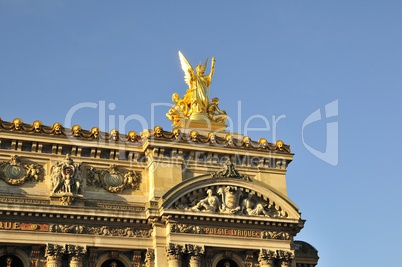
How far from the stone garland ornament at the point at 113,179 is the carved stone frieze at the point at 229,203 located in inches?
103

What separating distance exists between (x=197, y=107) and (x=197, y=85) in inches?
53.0

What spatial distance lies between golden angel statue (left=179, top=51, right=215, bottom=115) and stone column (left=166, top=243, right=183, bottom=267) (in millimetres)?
8447

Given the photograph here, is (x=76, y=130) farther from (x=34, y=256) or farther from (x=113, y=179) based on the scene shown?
(x=34, y=256)

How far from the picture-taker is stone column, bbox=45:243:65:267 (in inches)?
1303

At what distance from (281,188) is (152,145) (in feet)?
23.4

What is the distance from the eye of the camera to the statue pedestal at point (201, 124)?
3950cm

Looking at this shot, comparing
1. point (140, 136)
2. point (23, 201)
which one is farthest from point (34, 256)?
point (140, 136)

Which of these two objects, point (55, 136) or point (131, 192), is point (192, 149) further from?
point (55, 136)

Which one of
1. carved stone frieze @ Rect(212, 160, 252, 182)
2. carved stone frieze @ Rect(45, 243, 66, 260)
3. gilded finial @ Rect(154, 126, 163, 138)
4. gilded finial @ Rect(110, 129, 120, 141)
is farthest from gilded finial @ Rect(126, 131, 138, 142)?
carved stone frieze @ Rect(45, 243, 66, 260)

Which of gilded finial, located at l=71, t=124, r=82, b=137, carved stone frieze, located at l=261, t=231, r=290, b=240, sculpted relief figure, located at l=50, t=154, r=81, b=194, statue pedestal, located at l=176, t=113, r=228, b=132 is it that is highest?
statue pedestal, located at l=176, t=113, r=228, b=132

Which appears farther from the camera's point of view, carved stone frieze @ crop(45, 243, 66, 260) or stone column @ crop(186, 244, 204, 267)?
stone column @ crop(186, 244, 204, 267)

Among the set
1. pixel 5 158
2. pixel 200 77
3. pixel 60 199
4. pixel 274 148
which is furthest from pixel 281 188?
pixel 5 158

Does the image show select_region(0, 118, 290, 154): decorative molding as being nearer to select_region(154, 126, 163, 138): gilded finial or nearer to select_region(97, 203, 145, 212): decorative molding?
select_region(154, 126, 163, 138): gilded finial

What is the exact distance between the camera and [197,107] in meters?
40.5
